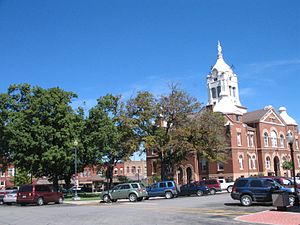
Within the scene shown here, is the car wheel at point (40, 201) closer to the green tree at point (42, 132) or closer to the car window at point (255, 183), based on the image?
the green tree at point (42, 132)

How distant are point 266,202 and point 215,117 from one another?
22140 mm

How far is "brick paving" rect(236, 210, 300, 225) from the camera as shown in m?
14.9

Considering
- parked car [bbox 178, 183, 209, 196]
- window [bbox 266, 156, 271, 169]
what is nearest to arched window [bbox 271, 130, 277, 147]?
window [bbox 266, 156, 271, 169]

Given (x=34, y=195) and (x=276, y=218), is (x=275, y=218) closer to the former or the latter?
(x=276, y=218)

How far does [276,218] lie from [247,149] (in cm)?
4975

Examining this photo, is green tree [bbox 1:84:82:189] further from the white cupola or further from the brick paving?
the white cupola

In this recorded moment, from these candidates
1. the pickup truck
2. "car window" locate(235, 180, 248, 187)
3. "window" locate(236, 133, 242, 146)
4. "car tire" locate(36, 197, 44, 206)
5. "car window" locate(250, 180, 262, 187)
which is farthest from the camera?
"window" locate(236, 133, 242, 146)

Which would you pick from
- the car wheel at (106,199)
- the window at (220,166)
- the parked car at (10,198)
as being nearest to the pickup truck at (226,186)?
the car wheel at (106,199)

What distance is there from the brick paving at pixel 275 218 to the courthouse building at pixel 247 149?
4217 cm

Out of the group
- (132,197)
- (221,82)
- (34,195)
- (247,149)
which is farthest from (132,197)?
(221,82)

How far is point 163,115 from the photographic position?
44.5 m

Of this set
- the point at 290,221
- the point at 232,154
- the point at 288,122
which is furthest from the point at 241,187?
the point at 288,122

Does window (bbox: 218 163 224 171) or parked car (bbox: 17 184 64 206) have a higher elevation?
window (bbox: 218 163 224 171)

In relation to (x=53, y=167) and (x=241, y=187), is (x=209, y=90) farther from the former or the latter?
(x=241, y=187)
